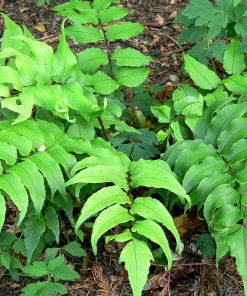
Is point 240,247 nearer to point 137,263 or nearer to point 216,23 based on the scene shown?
point 137,263

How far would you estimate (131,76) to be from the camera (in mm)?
3723

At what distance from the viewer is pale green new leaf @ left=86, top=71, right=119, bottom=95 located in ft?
11.8

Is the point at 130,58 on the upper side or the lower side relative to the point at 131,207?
upper

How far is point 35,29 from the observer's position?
5.62 meters

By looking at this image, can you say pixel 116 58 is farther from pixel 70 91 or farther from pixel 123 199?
pixel 123 199

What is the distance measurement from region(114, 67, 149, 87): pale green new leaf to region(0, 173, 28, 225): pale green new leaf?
4.28ft

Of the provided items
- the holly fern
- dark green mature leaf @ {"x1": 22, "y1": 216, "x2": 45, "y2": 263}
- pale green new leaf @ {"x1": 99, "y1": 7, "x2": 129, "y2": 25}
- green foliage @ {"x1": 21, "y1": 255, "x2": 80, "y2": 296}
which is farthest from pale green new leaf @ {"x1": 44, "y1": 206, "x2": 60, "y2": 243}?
pale green new leaf @ {"x1": 99, "y1": 7, "x2": 129, "y2": 25}

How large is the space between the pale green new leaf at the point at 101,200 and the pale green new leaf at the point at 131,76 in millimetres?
1129

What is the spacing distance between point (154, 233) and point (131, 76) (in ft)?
4.82

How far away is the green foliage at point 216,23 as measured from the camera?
3.68 meters

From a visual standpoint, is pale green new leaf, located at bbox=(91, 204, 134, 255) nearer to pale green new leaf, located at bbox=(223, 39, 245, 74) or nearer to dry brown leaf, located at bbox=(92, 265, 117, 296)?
dry brown leaf, located at bbox=(92, 265, 117, 296)

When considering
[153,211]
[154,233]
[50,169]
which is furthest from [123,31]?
[154,233]

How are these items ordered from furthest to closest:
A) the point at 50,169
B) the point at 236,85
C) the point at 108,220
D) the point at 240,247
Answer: the point at 236,85 < the point at 50,169 < the point at 240,247 < the point at 108,220

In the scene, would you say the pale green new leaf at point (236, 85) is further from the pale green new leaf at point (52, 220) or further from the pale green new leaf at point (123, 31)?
the pale green new leaf at point (52, 220)
